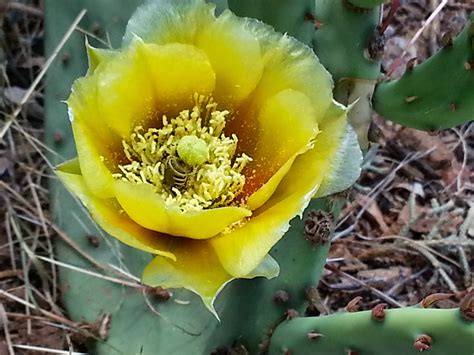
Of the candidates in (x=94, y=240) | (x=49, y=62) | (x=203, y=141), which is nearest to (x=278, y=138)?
(x=203, y=141)

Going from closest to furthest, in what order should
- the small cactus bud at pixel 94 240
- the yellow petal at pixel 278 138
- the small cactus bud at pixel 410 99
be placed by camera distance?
the yellow petal at pixel 278 138
the small cactus bud at pixel 410 99
the small cactus bud at pixel 94 240

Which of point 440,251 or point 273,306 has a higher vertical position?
point 273,306

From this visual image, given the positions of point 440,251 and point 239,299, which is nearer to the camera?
point 239,299

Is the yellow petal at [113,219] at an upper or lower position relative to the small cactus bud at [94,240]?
upper

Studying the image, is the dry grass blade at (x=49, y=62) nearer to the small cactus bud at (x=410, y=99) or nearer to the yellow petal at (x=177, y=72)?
the yellow petal at (x=177, y=72)

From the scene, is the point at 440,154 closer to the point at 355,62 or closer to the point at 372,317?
the point at 355,62

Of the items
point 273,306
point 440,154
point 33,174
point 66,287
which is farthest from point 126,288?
point 440,154

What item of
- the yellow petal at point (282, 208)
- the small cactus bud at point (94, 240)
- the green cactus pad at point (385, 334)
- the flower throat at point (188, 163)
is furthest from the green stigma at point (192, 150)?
the small cactus bud at point (94, 240)

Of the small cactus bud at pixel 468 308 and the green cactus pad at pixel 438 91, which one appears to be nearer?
the small cactus bud at pixel 468 308

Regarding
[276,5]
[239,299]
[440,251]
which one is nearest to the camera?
[276,5]
